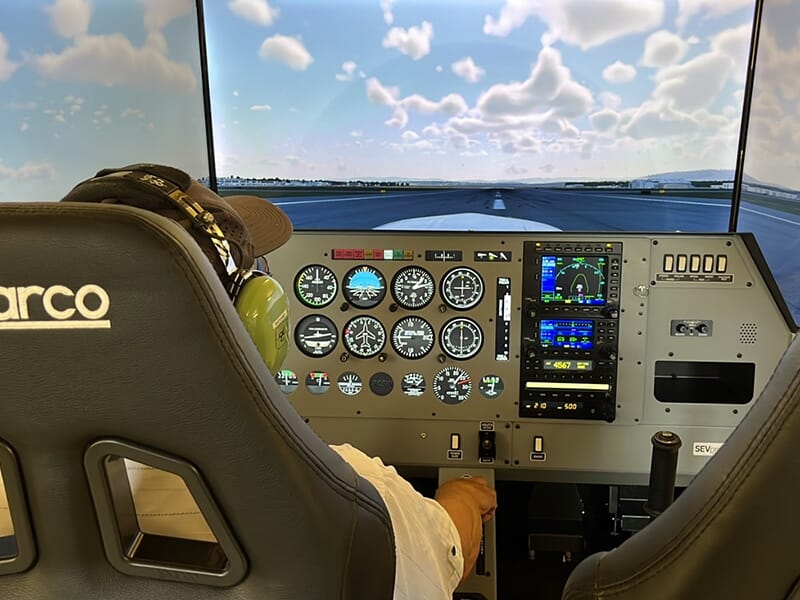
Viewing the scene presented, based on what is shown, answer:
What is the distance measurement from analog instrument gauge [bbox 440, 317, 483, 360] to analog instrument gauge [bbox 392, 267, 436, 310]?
0.11 meters

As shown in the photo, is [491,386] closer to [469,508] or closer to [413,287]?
[413,287]

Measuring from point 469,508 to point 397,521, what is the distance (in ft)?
1.85

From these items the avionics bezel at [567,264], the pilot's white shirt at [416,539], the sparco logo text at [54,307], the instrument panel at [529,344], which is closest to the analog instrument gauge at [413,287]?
the instrument panel at [529,344]

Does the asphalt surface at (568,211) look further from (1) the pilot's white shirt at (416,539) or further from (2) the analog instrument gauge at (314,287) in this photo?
(1) the pilot's white shirt at (416,539)

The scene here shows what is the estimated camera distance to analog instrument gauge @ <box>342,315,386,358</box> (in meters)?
2.06

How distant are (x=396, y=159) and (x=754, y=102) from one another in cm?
129

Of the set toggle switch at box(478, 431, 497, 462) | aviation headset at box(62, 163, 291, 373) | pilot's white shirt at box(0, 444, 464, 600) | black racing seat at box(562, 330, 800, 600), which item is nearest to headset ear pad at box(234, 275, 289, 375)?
aviation headset at box(62, 163, 291, 373)

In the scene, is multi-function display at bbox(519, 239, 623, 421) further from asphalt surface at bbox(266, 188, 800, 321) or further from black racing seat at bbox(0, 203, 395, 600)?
black racing seat at bbox(0, 203, 395, 600)

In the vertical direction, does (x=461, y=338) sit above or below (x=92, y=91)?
below

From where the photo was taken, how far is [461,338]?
2.04 m

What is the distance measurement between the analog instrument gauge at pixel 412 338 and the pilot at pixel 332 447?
0.49 meters

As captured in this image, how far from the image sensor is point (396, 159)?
2.67 m

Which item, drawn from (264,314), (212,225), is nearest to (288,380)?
(264,314)

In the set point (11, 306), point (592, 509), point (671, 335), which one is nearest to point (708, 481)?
point (11, 306)
